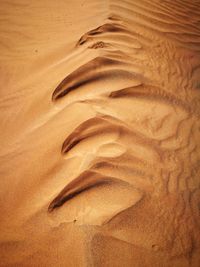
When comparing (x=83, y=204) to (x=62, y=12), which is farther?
(x=62, y=12)

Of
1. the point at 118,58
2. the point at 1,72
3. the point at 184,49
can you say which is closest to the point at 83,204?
the point at 118,58

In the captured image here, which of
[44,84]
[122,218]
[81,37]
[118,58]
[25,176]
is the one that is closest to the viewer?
[122,218]

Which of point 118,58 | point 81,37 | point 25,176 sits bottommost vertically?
point 25,176

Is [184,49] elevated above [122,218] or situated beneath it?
elevated above

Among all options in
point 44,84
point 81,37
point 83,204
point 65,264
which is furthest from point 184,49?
point 65,264

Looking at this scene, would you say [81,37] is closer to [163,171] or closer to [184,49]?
[184,49]

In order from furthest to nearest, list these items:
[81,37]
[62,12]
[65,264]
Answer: [62,12] → [81,37] → [65,264]
